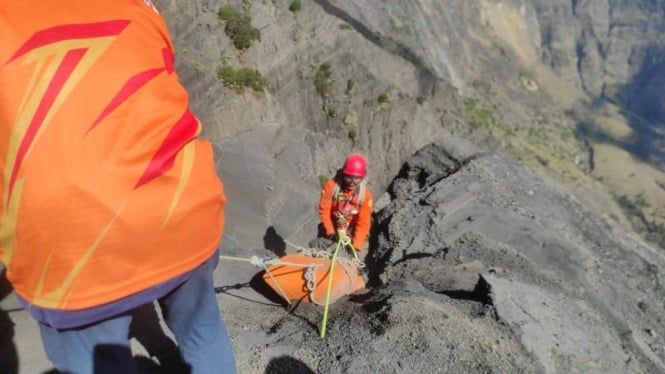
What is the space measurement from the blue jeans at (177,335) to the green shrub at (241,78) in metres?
10.9

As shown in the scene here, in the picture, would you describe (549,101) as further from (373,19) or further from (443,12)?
(373,19)

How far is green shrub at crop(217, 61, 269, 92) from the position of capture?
42.2 feet

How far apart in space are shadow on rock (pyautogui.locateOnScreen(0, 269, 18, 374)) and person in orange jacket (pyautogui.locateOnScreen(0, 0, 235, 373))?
1.88 meters

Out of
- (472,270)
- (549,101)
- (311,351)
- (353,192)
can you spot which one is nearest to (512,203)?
(472,270)

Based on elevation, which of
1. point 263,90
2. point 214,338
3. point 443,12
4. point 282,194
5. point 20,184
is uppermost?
point 20,184

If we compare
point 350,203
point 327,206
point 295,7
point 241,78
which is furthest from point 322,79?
point 350,203

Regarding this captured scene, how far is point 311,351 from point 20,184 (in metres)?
3.00

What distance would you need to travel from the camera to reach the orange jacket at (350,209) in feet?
21.3

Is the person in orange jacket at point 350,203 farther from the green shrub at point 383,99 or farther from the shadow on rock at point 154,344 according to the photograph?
the green shrub at point 383,99

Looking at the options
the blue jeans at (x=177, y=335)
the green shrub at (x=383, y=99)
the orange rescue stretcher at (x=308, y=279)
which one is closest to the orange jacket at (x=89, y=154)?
the blue jeans at (x=177, y=335)

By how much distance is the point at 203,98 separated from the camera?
1203cm

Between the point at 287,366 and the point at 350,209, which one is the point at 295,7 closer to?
the point at 350,209

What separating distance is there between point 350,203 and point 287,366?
9.45 feet

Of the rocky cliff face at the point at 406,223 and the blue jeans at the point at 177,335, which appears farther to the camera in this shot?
the rocky cliff face at the point at 406,223
